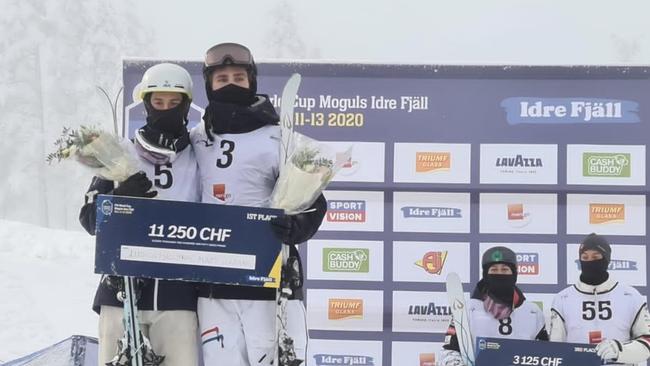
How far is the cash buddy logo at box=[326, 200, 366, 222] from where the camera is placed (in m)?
6.17

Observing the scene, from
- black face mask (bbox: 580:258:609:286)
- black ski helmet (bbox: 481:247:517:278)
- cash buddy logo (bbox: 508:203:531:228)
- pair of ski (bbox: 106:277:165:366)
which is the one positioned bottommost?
pair of ski (bbox: 106:277:165:366)

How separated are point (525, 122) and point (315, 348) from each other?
2.29 metres

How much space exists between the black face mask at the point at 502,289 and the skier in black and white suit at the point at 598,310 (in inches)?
15.0

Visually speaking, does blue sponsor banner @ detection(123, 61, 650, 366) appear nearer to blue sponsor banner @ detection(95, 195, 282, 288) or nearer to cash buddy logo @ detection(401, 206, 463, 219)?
cash buddy logo @ detection(401, 206, 463, 219)

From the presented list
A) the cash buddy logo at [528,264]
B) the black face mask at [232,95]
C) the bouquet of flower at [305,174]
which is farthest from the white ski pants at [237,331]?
the cash buddy logo at [528,264]

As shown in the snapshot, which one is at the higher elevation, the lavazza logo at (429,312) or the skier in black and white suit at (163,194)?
the skier in black and white suit at (163,194)

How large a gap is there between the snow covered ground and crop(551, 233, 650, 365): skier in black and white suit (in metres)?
5.78

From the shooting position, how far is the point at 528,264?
612 cm

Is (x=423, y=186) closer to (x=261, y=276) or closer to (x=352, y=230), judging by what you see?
(x=352, y=230)

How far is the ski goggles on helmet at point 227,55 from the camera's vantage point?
3.76 meters

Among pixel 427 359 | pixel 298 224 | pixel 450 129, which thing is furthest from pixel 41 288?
pixel 298 224

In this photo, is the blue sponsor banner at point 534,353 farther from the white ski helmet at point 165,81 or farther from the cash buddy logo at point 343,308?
the white ski helmet at point 165,81

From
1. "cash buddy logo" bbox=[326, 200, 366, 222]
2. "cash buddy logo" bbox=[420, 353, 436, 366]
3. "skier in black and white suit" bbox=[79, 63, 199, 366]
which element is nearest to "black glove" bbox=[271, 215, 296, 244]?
"skier in black and white suit" bbox=[79, 63, 199, 366]

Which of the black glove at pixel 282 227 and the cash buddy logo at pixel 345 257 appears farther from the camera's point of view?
the cash buddy logo at pixel 345 257
